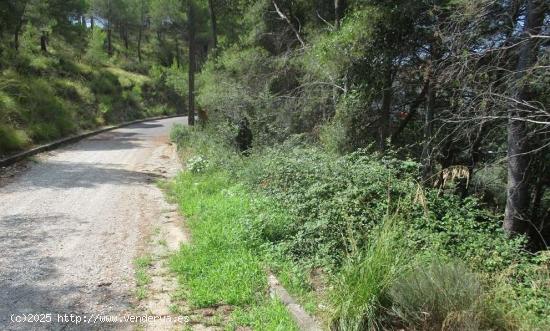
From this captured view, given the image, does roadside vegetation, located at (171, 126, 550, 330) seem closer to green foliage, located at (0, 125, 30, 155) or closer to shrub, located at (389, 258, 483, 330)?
shrub, located at (389, 258, 483, 330)

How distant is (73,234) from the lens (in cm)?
646

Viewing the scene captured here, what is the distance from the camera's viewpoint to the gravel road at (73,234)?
14.7ft

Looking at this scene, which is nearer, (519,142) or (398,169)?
(398,169)

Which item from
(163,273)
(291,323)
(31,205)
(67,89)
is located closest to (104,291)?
(163,273)

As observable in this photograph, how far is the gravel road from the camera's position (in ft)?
14.7

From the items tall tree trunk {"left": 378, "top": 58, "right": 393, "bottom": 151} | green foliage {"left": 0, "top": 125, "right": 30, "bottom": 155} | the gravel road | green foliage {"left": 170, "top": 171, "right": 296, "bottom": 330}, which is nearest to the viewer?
green foliage {"left": 170, "top": 171, "right": 296, "bottom": 330}

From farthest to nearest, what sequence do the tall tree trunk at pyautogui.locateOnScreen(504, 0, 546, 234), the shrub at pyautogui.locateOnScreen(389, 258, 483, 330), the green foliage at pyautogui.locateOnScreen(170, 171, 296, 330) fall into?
the tall tree trunk at pyautogui.locateOnScreen(504, 0, 546, 234), the green foliage at pyautogui.locateOnScreen(170, 171, 296, 330), the shrub at pyautogui.locateOnScreen(389, 258, 483, 330)

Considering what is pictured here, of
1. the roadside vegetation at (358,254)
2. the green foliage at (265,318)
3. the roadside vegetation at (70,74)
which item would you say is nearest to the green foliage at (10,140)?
the roadside vegetation at (70,74)

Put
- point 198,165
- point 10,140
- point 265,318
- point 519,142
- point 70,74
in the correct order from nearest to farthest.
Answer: point 265,318, point 519,142, point 198,165, point 10,140, point 70,74

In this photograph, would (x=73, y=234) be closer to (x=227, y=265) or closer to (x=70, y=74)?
(x=227, y=265)

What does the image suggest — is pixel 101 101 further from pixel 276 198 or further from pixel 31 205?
pixel 276 198

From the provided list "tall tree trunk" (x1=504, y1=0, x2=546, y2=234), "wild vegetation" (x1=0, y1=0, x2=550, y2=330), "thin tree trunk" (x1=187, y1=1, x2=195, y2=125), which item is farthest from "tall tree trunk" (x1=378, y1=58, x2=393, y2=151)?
"thin tree trunk" (x1=187, y1=1, x2=195, y2=125)

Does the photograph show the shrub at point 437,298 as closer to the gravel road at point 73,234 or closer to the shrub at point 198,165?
the gravel road at point 73,234

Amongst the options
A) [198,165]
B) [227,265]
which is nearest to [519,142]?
[227,265]
